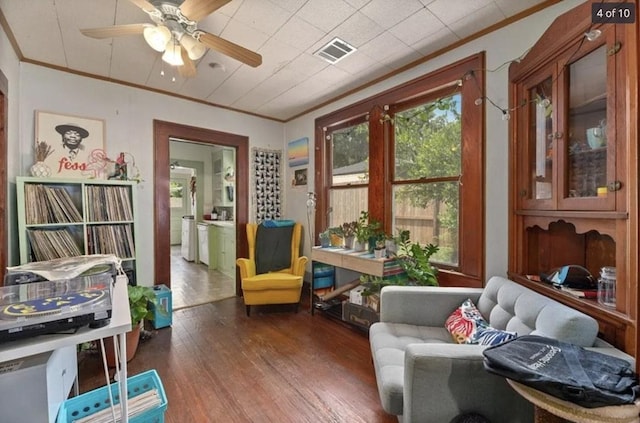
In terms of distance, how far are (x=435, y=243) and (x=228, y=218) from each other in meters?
3.87

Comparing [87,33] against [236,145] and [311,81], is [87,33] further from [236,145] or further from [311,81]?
[236,145]

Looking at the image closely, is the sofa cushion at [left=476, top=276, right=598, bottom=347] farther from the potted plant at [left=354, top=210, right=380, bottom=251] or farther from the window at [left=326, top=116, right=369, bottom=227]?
the window at [left=326, top=116, right=369, bottom=227]

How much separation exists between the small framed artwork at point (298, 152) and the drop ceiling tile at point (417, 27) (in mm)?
1895

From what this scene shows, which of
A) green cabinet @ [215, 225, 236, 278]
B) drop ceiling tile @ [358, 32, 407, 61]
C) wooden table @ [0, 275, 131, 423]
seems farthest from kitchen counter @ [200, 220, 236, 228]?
wooden table @ [0, 275, 131, 423]

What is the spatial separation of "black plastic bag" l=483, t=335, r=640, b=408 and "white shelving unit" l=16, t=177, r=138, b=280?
2903 millimetres

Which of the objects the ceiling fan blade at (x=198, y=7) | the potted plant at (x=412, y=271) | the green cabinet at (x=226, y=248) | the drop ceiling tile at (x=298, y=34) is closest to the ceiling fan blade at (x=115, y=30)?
the ceiling fan blade at (x=198, y=7)

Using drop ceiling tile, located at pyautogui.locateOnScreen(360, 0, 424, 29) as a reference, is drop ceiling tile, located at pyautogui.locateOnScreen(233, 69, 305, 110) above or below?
above

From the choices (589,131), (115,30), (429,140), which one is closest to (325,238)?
(429,140)

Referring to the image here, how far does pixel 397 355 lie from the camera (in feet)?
4.99

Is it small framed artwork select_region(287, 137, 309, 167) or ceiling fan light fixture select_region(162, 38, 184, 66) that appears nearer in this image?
ceiling fan light fixture select_region(162, 38, 184, 66)

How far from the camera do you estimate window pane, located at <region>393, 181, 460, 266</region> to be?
8.01 ft

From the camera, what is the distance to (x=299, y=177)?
3.94m

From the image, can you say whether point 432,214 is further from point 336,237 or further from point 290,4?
point 290,4

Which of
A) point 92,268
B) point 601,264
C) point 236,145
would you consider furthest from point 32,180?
point 601,264
